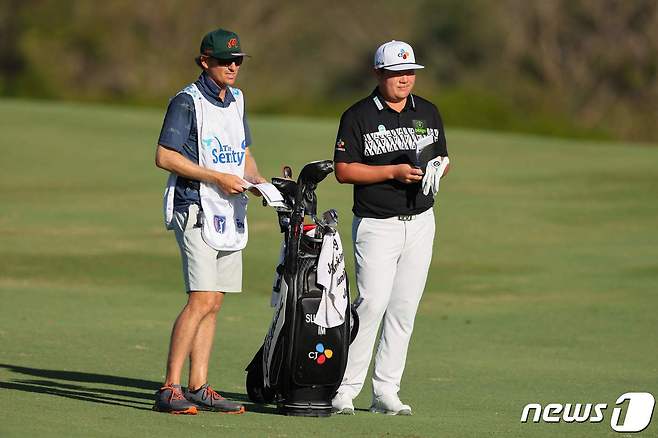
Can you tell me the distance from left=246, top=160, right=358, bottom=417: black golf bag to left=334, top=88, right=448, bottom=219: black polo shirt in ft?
1.19

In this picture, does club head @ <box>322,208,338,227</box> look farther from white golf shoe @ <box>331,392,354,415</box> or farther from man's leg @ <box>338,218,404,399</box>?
white golf shoe @ <box>331,392,354,415</box>

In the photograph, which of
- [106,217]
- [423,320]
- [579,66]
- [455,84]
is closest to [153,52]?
[455,84]

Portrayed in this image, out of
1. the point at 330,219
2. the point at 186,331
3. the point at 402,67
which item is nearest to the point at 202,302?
the point at 186,331

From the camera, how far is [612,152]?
2777 cm

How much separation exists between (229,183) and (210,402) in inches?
47.5

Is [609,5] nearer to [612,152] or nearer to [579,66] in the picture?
[579,66]

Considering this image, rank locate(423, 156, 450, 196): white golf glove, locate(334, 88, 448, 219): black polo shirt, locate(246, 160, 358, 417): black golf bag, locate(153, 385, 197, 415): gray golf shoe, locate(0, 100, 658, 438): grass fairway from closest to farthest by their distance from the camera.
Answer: locate(153, 385, 197, 415): gray golf shoe
locate(246, 160, 358, 417): black golf bag
locate(0, 100, 658, 438): grass fairway
locate(423, 156, 450, 196): white golf glove
locate(334, 88, 448, 219): black polo shirt

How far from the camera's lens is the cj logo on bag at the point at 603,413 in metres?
7.55

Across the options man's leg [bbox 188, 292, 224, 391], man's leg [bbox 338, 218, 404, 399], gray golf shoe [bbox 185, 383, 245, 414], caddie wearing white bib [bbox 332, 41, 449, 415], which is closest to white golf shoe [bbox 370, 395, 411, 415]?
caddie wearing white bib [bbox 332, 41, 449, 415]

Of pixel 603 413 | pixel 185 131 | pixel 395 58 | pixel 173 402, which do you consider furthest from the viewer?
pixel 603 413

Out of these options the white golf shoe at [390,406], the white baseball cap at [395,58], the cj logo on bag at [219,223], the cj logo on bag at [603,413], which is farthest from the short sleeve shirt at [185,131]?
the cj logo on bag at [603,413]

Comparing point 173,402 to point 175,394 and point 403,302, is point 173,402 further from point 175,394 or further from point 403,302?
point 403,302

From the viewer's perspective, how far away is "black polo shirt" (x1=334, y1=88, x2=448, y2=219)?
7.88 metres

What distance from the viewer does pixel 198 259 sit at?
746 cm
